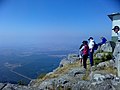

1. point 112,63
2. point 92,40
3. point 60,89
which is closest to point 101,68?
point 112,63

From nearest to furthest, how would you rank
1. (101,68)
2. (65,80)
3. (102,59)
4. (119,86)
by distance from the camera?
(119,86) → (65,80) → (101,68) → (102,59)

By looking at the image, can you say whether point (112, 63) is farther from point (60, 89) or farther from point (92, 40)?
point (60, 89)

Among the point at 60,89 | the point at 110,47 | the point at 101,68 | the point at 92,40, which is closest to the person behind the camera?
the point at 60,89

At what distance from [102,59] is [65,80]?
5.77m

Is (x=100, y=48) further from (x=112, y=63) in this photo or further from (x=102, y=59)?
(x=112, y=63)

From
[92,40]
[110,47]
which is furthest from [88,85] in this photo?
[110,47]

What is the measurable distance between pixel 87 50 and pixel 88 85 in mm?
5605

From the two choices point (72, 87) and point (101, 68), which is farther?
point (101, 68)

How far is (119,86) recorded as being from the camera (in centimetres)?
689

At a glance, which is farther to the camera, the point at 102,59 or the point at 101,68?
the point at 102,59

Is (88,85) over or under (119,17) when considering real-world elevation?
under

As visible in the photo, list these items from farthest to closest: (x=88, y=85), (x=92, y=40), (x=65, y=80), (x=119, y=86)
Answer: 1. (x=92, y=40)
2. (x=65, y=80)
3. (x=88, y=85)
4. (x=119, y=86)

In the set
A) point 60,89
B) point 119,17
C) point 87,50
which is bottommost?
point 60,89

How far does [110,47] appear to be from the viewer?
16172 millimetres
